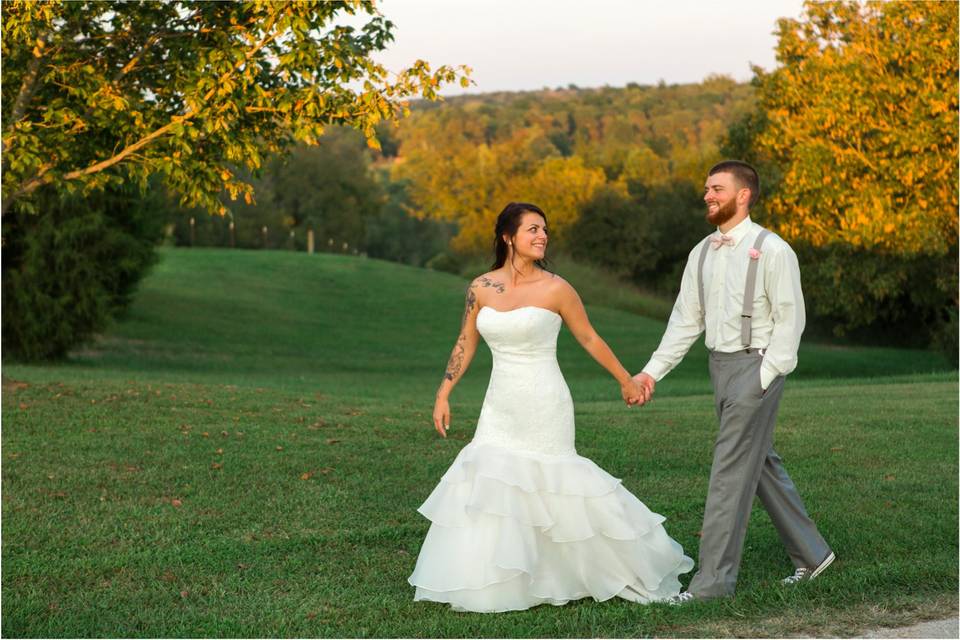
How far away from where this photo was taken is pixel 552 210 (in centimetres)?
5675

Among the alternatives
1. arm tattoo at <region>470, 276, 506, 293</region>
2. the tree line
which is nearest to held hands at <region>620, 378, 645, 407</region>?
arm tattoo at <region>470, 276, 506, 293</region>

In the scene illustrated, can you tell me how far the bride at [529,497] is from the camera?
6289mm

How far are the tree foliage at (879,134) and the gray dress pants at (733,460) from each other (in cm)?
1863

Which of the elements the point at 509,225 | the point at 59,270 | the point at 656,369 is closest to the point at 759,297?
the point at 656,369

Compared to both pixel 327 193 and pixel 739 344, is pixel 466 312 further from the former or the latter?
pixel 327 193

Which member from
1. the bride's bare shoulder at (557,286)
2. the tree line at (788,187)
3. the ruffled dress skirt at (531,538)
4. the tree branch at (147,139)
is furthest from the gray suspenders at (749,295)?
the tree branch at (147,139)

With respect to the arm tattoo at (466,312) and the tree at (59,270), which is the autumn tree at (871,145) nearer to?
the tree at (59,270)

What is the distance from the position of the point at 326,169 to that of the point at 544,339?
6474cm

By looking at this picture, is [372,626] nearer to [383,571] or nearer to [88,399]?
[383,571]

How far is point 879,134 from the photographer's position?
973 inches

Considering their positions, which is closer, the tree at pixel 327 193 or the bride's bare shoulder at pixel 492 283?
the bride's bare shoulder at pixel 492 283

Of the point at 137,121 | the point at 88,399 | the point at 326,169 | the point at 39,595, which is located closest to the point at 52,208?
the point at 88,399

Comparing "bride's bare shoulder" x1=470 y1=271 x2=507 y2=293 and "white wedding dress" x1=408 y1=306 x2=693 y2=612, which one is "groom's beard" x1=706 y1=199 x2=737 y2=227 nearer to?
"white wedding dress" x1=408 y1=306 x2=693 y2=612

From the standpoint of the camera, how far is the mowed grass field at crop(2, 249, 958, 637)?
626cm
